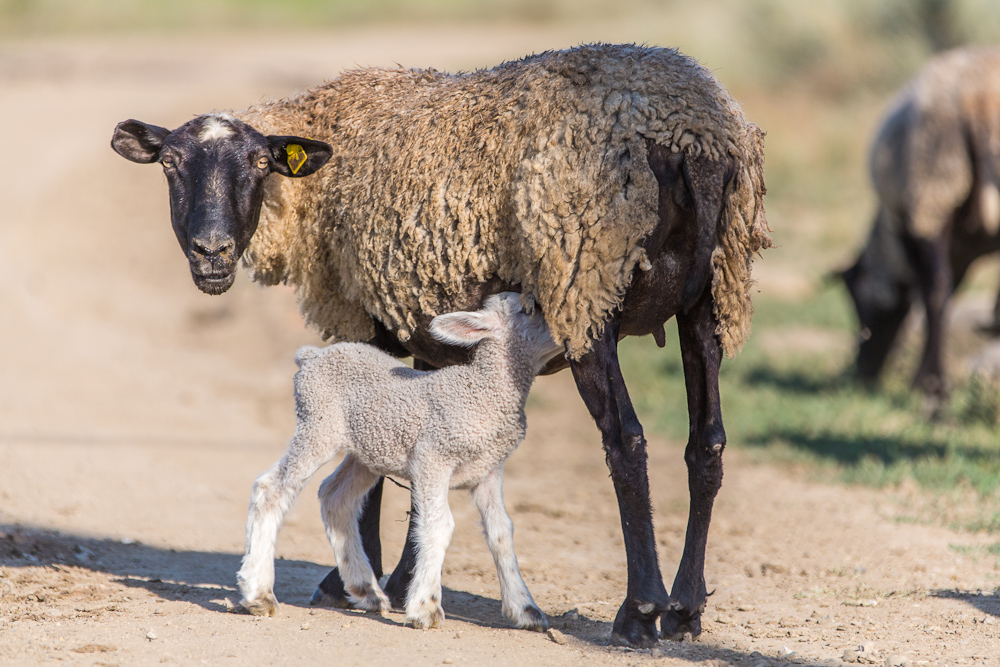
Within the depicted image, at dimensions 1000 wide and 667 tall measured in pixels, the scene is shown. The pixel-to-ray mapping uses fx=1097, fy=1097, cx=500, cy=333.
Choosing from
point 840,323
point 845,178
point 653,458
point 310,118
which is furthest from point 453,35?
point 310,118

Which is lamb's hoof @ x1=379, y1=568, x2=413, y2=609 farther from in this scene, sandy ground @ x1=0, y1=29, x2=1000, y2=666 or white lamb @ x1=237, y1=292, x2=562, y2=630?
white lamb @ x1=237, y1=292, x2=562, y2=630

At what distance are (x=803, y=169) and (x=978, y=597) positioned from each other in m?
16.4

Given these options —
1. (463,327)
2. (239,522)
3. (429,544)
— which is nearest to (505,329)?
(463,327)

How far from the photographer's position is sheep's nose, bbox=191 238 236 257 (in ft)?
16.1

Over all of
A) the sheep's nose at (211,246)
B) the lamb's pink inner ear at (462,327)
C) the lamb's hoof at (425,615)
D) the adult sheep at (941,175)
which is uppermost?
the adult sheep at (941,175)

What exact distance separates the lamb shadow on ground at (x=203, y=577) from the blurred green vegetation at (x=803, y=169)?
310 centimetres

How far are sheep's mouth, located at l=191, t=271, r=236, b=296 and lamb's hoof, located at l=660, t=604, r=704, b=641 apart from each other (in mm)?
2453

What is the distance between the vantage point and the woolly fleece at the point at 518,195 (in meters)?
4.48

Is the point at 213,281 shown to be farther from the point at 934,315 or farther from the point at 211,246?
the point at 934,315

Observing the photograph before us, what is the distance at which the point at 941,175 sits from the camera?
34.9 ft

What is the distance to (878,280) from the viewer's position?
11938 mm

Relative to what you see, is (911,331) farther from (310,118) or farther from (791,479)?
(310,118)

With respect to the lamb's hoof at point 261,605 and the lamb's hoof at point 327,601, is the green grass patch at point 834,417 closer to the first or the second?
the lamb's hoof at point 327,601

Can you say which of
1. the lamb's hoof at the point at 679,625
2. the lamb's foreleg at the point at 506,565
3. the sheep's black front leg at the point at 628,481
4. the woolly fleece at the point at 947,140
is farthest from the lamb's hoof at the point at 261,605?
the woolly fleece at the point at 947,140
